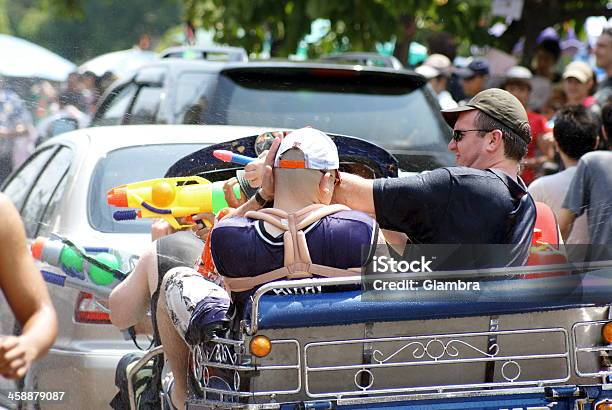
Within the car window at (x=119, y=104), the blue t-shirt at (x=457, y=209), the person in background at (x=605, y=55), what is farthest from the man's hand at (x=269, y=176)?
the person in background at (x=605, y=55)

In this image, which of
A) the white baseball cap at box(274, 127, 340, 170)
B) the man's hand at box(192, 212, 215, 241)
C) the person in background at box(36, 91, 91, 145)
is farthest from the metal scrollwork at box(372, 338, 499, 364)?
the person in background at box(36, 91, 91, 145)

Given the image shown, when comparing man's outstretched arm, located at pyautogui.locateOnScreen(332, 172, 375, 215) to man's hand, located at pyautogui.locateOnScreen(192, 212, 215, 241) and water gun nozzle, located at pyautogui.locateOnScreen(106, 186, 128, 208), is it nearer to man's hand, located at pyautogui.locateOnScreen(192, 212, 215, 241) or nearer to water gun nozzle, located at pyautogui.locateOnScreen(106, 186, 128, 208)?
man's hand, located at pyautogui.locateOnScreen(192, 212, 215, 241)

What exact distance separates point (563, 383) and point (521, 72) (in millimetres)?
7667

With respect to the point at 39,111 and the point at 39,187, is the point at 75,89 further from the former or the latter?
the point at 39,187

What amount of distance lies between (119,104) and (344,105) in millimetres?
1580

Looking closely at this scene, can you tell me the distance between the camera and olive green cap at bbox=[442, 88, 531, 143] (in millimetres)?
4938

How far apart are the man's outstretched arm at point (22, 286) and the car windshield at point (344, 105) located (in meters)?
4.03

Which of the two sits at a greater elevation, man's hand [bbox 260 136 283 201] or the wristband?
man's hand [bbox 260 136 283 201]

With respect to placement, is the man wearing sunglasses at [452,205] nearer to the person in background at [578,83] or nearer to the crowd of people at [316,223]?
the crowd of people at [316,223]

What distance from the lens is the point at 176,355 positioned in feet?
16.0

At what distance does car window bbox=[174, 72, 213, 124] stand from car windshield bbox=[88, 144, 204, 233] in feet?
3.66

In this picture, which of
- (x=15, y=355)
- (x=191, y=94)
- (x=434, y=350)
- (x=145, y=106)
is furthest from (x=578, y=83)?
(x=15, y=355)

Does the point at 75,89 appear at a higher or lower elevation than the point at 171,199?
lower

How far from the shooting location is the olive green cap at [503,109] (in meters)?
4.94
